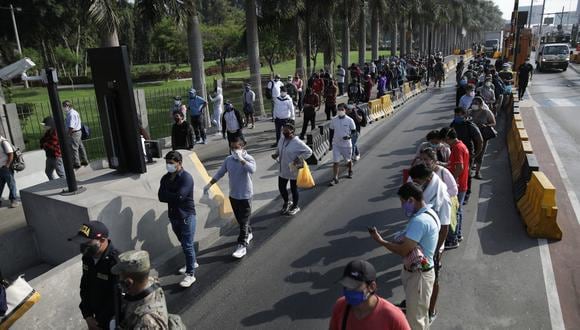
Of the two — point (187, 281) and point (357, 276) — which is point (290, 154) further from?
point (357, 276)

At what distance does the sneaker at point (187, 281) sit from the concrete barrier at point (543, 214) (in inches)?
210

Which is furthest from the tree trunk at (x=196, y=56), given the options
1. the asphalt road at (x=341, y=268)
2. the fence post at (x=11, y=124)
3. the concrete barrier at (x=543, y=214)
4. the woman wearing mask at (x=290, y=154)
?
the concrete barrier at (x=543, y=214)

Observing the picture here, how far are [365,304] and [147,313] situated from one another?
1.42 meters

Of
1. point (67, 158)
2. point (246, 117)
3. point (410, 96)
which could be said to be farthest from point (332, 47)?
point (67, 158)

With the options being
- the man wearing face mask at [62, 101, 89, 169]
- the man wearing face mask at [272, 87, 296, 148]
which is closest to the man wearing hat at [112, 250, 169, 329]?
the man wearing face mask at [62, 101, 89, 169]

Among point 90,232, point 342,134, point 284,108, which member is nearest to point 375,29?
point 284,108

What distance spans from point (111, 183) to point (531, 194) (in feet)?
22.9

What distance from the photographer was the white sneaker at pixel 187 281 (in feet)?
19.4

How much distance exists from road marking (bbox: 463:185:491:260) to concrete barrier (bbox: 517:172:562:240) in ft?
2.44

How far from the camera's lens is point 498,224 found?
7.63 m

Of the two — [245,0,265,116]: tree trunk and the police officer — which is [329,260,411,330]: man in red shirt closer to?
the police officer

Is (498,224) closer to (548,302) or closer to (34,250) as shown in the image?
(548,302)

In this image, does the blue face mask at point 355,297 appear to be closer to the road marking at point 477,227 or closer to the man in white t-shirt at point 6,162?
the road marking at point 477,227

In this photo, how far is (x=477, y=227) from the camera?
751 centimetres
